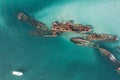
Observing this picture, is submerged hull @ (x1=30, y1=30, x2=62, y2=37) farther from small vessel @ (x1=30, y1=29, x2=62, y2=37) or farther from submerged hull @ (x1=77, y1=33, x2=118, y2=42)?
submerged hull @ (x1=77, y1=33, x2=118, y2=42)

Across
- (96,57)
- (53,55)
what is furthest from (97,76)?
(53,55)

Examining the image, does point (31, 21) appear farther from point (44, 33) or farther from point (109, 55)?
point (109, 55)

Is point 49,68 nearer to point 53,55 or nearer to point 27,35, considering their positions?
point 53,55

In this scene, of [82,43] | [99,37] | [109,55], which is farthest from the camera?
[99,37]

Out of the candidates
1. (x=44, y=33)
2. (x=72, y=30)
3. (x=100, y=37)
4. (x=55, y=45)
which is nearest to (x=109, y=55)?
(x=100, y=37)

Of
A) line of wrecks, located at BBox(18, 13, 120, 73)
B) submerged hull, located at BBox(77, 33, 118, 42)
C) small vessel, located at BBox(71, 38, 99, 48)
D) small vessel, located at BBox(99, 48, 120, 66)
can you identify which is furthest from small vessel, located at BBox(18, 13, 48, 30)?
small vessel, located at BBox(99, 48, 120, 66)
